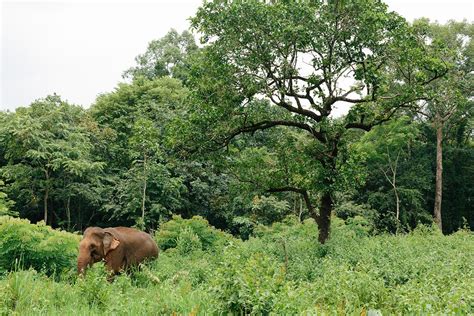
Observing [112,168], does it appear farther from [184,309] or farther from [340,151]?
[184,309]

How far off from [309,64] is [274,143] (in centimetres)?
218

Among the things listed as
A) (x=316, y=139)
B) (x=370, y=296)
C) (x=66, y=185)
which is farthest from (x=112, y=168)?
(x=370, y=296)

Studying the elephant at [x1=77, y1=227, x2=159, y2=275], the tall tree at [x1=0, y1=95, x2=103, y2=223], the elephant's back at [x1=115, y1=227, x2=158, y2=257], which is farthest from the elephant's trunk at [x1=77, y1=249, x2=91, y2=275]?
the tall tree at [x1=0, y1=95, x2=103, y2=223]

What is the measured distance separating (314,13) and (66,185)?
1275cm

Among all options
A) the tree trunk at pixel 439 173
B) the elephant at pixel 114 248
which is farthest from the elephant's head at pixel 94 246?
the tree trunk at pixel 439 173

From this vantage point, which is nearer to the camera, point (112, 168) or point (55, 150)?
point (55, 150)

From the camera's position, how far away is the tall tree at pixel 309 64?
32.8ft

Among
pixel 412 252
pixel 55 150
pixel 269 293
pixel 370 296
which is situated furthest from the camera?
pixel 55 150

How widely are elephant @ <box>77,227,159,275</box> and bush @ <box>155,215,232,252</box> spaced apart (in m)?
2.37

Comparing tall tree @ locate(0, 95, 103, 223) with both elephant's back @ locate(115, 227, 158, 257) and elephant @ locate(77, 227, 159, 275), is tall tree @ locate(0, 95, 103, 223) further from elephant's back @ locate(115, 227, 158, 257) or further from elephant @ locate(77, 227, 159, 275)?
elephant @ locate(77, 227, 159, 275)

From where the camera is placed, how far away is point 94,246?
8.96 m

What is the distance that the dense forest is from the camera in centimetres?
1006

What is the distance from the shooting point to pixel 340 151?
1103 cm

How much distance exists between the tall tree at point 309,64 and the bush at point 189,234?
11.8ft
